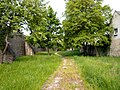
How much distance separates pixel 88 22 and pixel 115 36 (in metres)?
4.17

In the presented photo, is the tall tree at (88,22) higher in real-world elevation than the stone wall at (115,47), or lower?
higher

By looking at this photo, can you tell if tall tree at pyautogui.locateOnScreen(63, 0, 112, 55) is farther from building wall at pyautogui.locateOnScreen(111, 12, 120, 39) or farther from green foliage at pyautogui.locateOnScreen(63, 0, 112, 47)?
building wall at pyautogui.locateOnScreen(111, 12, 120, 39)

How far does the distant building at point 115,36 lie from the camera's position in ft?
111

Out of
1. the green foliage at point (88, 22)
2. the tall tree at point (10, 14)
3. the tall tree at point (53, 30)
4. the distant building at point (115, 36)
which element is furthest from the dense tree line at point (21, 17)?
the tall tree at point (53, 30)

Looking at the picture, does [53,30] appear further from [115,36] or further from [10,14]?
[10,14]

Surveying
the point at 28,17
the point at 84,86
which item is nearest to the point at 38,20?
the point at 28,17

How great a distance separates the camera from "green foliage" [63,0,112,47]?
35.2 m

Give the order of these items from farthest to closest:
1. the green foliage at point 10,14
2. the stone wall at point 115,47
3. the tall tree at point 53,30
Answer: the tall tree at point 53,30 → the stone wall at point 115,47 → the green foliage at point 10,14

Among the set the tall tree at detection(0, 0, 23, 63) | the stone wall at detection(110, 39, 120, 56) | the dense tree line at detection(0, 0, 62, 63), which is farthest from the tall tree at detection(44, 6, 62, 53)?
the tall tree at detection(0, 0, 23, 63)

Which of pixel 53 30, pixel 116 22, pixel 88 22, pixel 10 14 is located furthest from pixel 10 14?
pixel 53 30

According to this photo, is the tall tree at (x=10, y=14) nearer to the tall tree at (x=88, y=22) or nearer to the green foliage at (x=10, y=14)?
the green foliage at (x=10, y=14)

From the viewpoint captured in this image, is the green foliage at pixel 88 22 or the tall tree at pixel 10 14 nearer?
the tall tree at pixel 10 14

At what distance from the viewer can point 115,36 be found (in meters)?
34.9

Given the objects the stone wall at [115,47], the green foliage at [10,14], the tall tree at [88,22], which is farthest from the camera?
the tall tree at [88,22]
